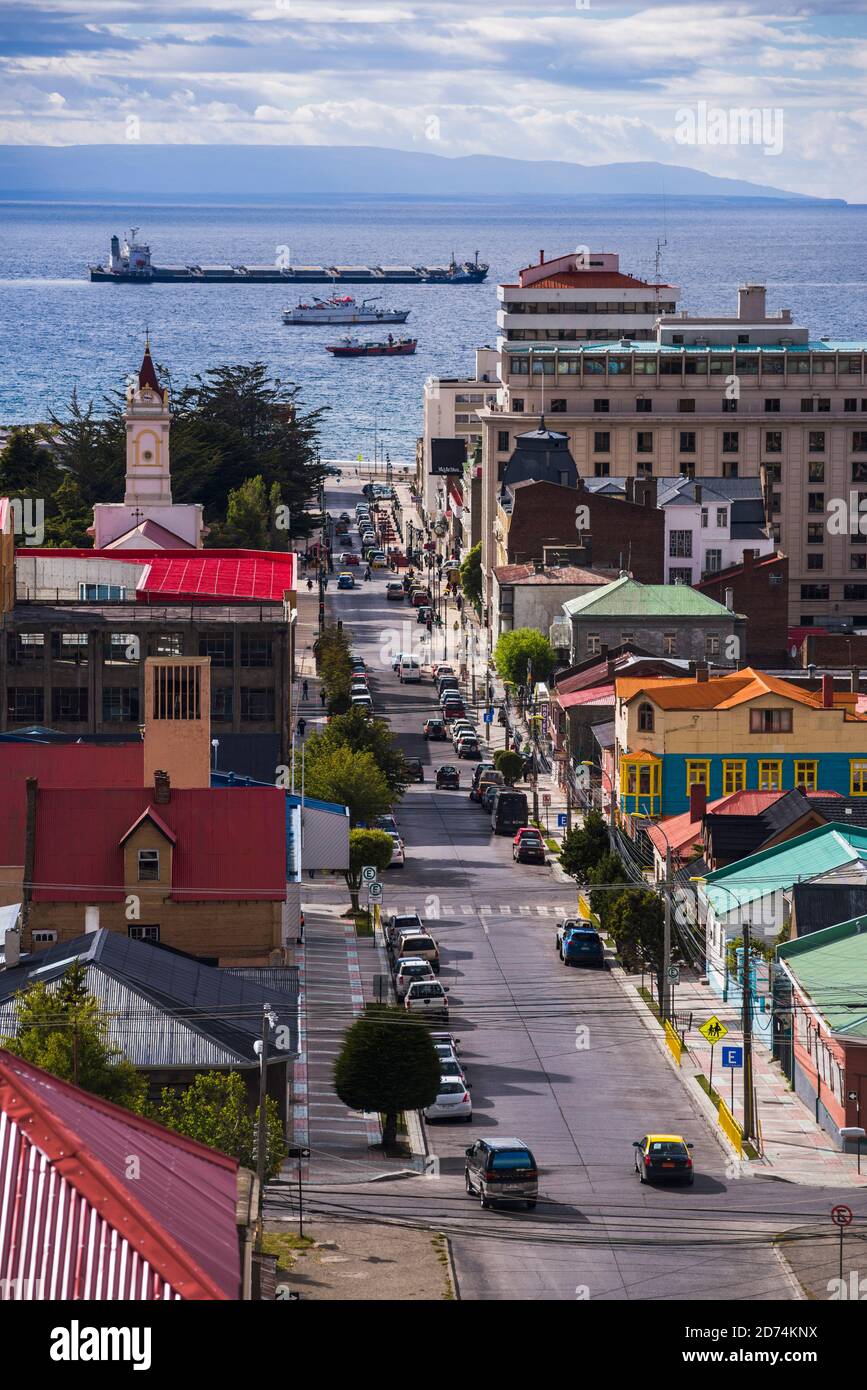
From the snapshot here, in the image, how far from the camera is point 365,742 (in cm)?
9838

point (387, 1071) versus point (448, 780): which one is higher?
point (387, 1071)

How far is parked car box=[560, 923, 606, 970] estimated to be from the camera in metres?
75.0

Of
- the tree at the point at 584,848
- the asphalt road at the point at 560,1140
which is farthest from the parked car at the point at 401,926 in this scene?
the tree at the point at 584,848

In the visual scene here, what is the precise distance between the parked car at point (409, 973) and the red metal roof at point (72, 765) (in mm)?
8621

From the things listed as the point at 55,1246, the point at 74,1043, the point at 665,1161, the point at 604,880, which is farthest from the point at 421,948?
the point at 55,1246

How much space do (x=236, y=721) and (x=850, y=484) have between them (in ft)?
228

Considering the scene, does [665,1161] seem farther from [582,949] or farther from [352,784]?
[352,784]

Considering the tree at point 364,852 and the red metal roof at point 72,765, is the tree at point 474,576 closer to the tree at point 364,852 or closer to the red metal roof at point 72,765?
the tree at point 364,852

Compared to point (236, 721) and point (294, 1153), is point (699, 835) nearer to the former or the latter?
point (236, 721)

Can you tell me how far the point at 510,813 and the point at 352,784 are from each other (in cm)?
1023

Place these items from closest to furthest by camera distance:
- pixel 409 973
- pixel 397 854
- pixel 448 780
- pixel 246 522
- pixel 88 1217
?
pixel 88 1217 → pixel 409 973 → pixel 397 854 → pixel 448 780 → pixel 246 522

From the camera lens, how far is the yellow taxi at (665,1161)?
53031mm
